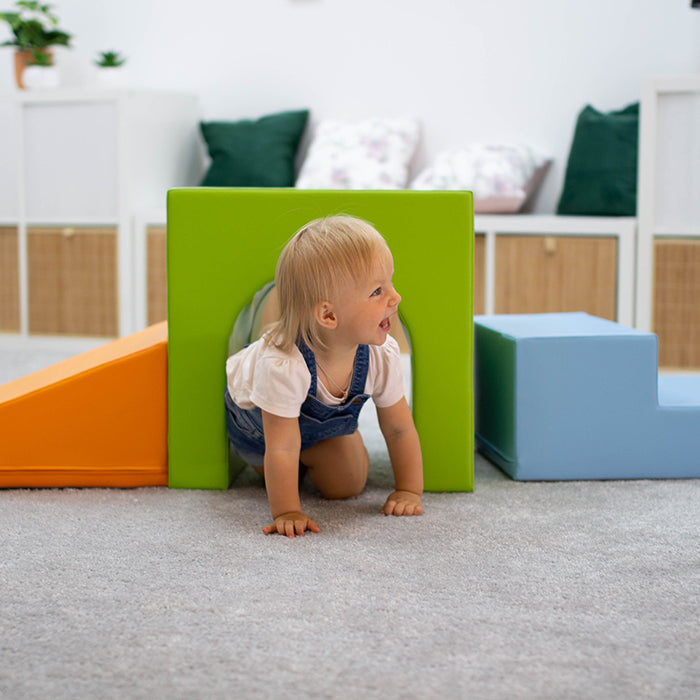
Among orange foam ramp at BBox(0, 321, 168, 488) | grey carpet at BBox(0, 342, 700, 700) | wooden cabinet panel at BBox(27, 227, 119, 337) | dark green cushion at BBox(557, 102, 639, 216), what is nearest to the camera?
grey carpet at BBox(0, 342, 700, 700)

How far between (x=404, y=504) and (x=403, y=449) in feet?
0.26

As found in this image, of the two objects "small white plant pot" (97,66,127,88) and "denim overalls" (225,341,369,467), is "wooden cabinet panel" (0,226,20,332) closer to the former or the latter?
"small white plant pot" (97,66,127,88)

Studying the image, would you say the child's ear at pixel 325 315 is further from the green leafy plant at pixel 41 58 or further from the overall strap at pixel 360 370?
the green leafy plant at pixel 41 58

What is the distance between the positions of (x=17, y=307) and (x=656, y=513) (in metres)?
2.51

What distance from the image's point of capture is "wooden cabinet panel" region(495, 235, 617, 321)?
101 inches

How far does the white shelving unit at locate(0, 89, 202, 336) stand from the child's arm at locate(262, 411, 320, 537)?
195cm

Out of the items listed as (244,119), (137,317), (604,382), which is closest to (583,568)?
(604,382)

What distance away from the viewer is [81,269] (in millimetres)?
3041

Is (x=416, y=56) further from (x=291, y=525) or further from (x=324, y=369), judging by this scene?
(x=291, y=525)

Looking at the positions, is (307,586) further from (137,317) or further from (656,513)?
(137,317)

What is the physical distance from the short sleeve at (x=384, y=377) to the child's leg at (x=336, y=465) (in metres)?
0.11

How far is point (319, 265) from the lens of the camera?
1136 millimetres

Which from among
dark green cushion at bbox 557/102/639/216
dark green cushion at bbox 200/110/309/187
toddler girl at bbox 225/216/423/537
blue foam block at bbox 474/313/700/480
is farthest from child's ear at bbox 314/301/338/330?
dark green cushion at bbox 200/110/309/187

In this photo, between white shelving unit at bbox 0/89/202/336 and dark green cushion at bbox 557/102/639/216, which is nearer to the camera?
dark green cushion at bbox 557/102/639/216
